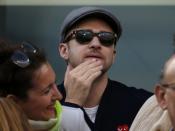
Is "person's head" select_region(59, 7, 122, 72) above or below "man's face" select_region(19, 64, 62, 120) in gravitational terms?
above

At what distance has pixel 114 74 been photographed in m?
→ 4.33

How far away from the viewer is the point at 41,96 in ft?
7.85

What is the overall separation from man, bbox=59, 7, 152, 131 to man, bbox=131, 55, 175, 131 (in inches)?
11.8

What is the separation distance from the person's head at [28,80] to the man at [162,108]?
0.38 m

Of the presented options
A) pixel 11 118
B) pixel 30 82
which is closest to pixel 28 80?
pixel 30 82

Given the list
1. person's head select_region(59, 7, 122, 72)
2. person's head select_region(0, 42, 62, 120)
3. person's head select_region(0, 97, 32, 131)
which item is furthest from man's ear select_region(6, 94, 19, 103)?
person's head select_region(59, 7, 122, 72)

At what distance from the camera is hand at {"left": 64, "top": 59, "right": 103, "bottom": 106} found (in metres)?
2.68

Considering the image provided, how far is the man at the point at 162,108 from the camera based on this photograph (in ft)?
6.50

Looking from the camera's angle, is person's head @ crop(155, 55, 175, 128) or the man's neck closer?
person's head @ crop(155, 55, 175, 128)

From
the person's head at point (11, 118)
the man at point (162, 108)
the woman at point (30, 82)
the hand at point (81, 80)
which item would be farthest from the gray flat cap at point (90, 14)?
the person's head at point (11, 118)

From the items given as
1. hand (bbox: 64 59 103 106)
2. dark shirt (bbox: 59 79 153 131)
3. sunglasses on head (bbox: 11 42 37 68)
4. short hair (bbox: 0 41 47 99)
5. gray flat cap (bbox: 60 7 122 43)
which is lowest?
dark shirt (bbox: 59 79 153 131)

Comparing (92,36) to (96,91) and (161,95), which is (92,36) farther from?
(161,95)

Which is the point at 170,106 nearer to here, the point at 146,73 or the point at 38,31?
the point at 146,73

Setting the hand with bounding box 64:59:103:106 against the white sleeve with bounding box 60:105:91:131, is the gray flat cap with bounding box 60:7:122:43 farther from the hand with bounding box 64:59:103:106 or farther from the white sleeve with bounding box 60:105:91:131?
the white sleeve with bounding box 60:105:91:131
